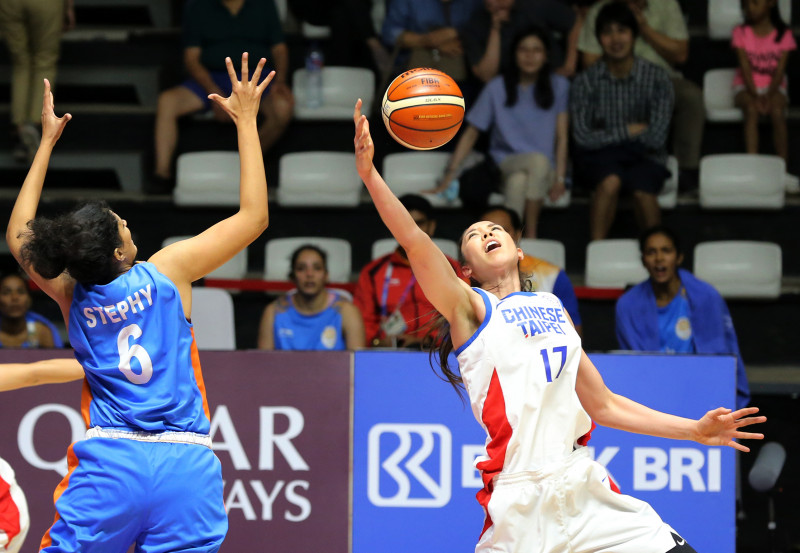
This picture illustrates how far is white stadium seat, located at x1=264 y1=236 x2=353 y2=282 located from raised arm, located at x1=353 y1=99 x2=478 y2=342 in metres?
4.61

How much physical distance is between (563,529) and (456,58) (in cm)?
594

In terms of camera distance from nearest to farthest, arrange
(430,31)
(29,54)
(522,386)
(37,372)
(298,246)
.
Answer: (522,386), (37,372), (298,246), (430,31), (29,54)

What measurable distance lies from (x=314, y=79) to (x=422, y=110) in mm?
5283

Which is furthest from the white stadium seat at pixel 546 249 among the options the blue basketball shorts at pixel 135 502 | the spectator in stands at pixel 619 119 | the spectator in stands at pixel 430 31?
the blue basketball shorts at pixel 135 502

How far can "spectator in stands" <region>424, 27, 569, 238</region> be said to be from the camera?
8281mm

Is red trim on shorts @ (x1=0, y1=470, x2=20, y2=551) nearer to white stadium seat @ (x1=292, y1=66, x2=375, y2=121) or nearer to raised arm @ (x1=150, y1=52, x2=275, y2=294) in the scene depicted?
raised arm @ (x1=150, y1=52, x2=275, y2=294)

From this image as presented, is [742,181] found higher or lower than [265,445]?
higher

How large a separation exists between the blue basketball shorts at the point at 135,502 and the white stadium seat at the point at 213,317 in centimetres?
391

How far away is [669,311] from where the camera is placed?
22.0ft

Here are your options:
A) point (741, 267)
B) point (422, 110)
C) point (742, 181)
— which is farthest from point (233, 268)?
point (422, 110)

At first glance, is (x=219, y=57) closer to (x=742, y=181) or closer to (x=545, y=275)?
(x=545, y=275)

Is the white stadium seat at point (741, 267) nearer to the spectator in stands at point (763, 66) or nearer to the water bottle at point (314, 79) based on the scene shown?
the spectator in stands at point (763, 66)

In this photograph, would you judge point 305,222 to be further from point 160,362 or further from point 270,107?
point 160,362

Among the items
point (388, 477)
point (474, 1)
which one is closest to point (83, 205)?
point (388, 477)
